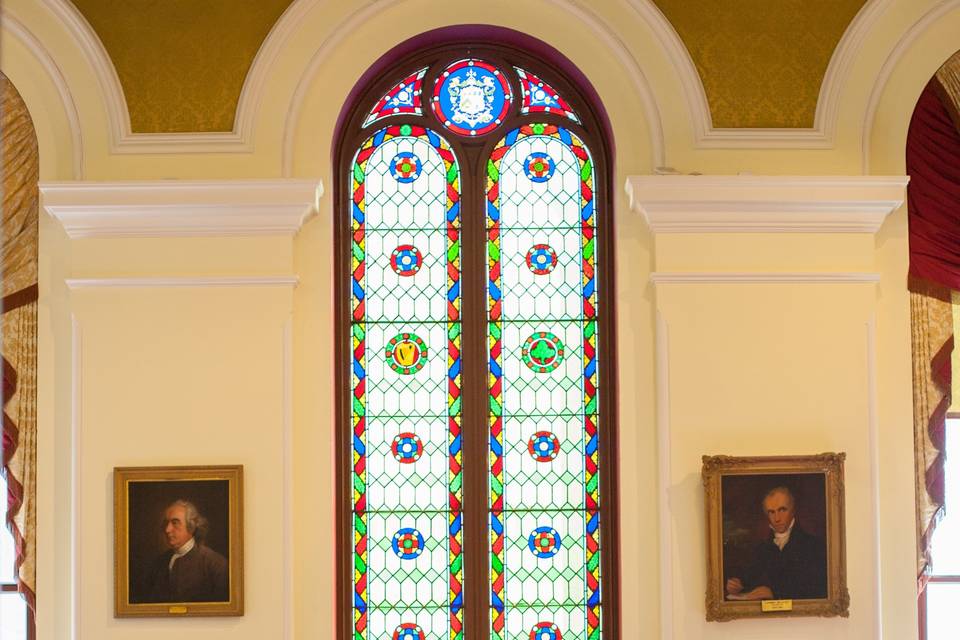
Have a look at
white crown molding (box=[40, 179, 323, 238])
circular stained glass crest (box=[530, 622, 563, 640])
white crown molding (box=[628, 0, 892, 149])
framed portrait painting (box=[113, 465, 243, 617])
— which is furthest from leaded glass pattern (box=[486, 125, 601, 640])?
framed portrait painting (box=[113, 465, 243, 617])

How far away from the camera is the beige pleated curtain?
645cm

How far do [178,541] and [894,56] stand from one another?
19.0ft

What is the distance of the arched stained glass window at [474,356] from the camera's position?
677 centimetres

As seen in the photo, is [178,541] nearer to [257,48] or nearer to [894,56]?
[257,48]

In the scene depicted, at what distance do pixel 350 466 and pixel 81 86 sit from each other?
10.4ft

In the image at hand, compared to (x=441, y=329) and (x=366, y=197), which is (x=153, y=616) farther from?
(x=366, y=197)

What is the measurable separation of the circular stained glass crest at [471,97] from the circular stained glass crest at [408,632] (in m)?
3.49

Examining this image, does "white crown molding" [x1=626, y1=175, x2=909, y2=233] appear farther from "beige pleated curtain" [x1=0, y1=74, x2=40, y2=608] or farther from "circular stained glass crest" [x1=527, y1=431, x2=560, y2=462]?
"beige pleated curtain" [x1=0, y1=74, x2=40, y2=608]

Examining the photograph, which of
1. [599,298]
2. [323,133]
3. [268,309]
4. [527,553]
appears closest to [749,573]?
[527,553]

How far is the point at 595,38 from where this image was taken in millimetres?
6816

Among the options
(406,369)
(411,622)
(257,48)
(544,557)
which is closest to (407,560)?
(411,622)

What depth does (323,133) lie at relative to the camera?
6770 millimetres

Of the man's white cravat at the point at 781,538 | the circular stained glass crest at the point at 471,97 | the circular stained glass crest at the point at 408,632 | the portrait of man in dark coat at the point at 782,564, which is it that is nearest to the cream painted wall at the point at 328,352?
the portrait of man in dark coat at the point at 782,564

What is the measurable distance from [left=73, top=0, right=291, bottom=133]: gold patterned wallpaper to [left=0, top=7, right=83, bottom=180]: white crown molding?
0.36m
